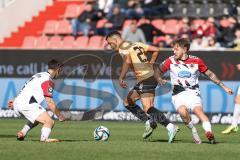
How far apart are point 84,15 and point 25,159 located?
58.0 feet

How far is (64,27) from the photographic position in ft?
97.5

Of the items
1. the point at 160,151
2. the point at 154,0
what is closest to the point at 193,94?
the point at 160,151

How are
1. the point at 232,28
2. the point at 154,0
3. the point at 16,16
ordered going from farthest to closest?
the point at 16,16 → the point at 154,0 → the point at 232,28

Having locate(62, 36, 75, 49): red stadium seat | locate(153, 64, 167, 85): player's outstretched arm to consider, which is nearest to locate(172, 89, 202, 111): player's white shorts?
locate(153, 64, 167, 85): player's outstretched arm

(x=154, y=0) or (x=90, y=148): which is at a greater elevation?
(x=154, y=0)

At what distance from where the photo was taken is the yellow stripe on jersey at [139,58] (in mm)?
16109

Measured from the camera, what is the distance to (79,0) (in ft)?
104

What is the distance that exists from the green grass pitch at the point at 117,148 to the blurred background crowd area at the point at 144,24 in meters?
8.23

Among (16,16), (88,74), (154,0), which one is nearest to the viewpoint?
Result: (88,74)

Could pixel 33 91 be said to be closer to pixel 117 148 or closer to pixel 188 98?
pixel 117 148

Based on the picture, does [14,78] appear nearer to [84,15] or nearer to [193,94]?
[84,15]

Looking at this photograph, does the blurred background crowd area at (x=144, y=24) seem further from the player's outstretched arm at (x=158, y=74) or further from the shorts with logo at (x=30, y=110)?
the shorts with logo at (x=30, y=110)

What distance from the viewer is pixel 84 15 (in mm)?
29156

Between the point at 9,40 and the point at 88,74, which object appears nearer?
the point at 88,74
